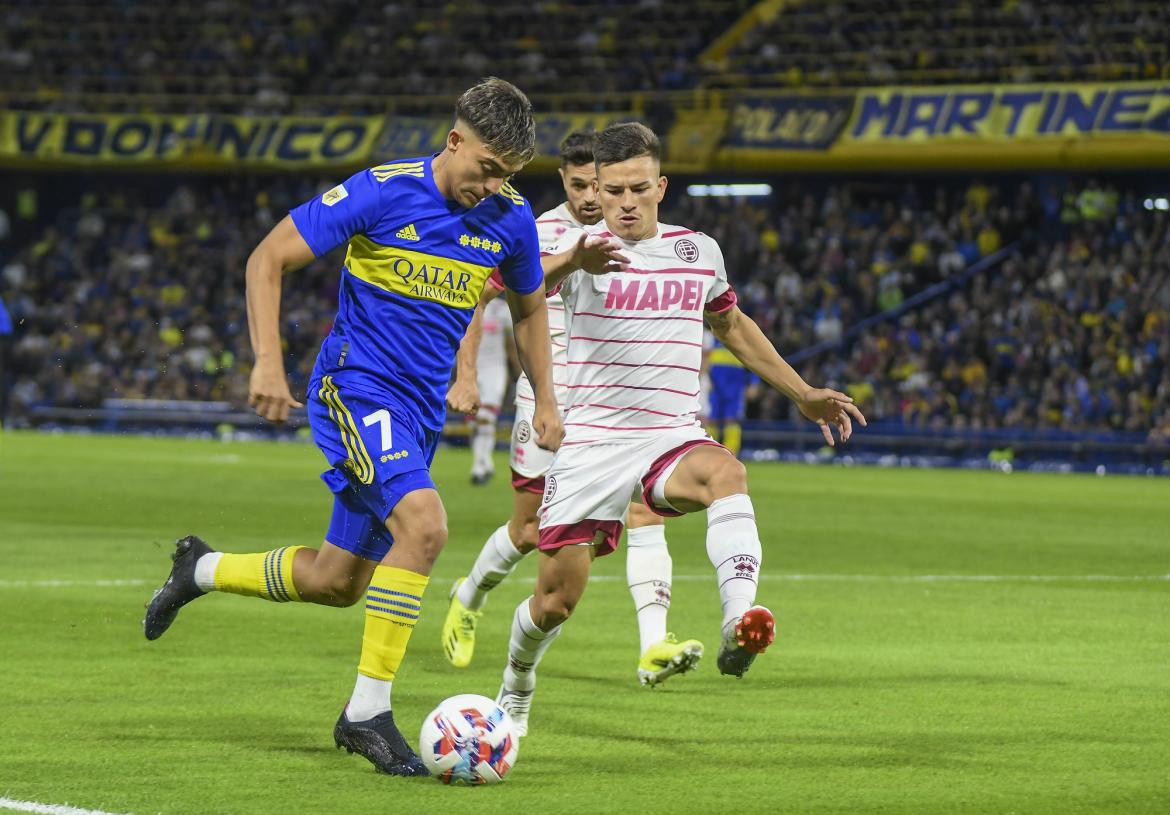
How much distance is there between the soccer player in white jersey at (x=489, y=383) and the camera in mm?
20844

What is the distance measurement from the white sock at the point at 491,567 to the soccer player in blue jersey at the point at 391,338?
7.19ft

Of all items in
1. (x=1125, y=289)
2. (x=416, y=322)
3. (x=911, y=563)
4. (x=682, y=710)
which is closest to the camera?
A: (x=416, y=322)

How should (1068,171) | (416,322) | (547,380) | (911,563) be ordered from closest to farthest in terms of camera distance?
1. (416,322)
2. (547,380)
3. (911,563)
4. (1068,171)

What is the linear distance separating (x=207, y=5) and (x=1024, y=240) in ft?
67.2

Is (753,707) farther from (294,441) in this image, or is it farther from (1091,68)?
(294,441)

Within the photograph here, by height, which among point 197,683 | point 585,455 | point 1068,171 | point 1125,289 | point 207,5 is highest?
point 207,5

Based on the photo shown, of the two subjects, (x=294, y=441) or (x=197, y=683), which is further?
(x=294, y=441)

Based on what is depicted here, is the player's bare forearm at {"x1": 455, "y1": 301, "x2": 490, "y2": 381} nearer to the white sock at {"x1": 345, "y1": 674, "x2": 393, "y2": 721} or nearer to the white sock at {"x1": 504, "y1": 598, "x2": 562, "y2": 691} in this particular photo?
the white sock at {"x1": 504, "y1": 598, "x2": 562, "y2": 691}

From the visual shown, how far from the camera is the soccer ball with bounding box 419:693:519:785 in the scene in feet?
18.5

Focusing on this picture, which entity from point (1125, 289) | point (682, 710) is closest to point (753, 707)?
point (682, 710)

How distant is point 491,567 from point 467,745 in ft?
10.2

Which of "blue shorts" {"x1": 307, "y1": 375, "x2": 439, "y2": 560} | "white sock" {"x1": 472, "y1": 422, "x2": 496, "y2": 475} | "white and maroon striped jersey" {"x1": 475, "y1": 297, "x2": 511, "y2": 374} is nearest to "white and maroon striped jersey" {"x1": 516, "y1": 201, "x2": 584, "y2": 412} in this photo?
"blue shorts" {"x1": 307, "y1": 375, "x2": 439, "y2": 560}

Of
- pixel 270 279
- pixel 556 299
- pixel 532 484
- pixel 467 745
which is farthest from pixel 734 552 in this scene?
pixel 556 299

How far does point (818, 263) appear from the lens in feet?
114
